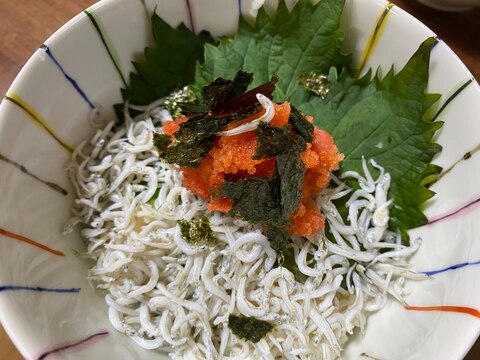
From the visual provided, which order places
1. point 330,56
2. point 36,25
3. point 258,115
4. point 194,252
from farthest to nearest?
point 36,25
point 330,56
point 194,252
point 258,115

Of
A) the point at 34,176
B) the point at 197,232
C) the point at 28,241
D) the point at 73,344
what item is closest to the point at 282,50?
the point at 197,232

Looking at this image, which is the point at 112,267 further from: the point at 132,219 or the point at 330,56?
the point at 330,56

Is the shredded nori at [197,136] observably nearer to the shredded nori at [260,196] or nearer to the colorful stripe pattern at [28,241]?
the shredded nori at [260,196]

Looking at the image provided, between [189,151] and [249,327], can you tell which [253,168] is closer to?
[189,151]

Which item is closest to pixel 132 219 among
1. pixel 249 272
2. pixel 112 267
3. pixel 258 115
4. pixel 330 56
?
pixel 112 267

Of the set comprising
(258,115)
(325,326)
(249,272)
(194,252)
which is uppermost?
(258,115)

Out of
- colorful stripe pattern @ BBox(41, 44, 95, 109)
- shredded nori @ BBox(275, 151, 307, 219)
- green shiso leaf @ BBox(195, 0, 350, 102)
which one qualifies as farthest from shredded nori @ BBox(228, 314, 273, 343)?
colorful stripe pattern @ BBox(41, 44, 95, 109)
